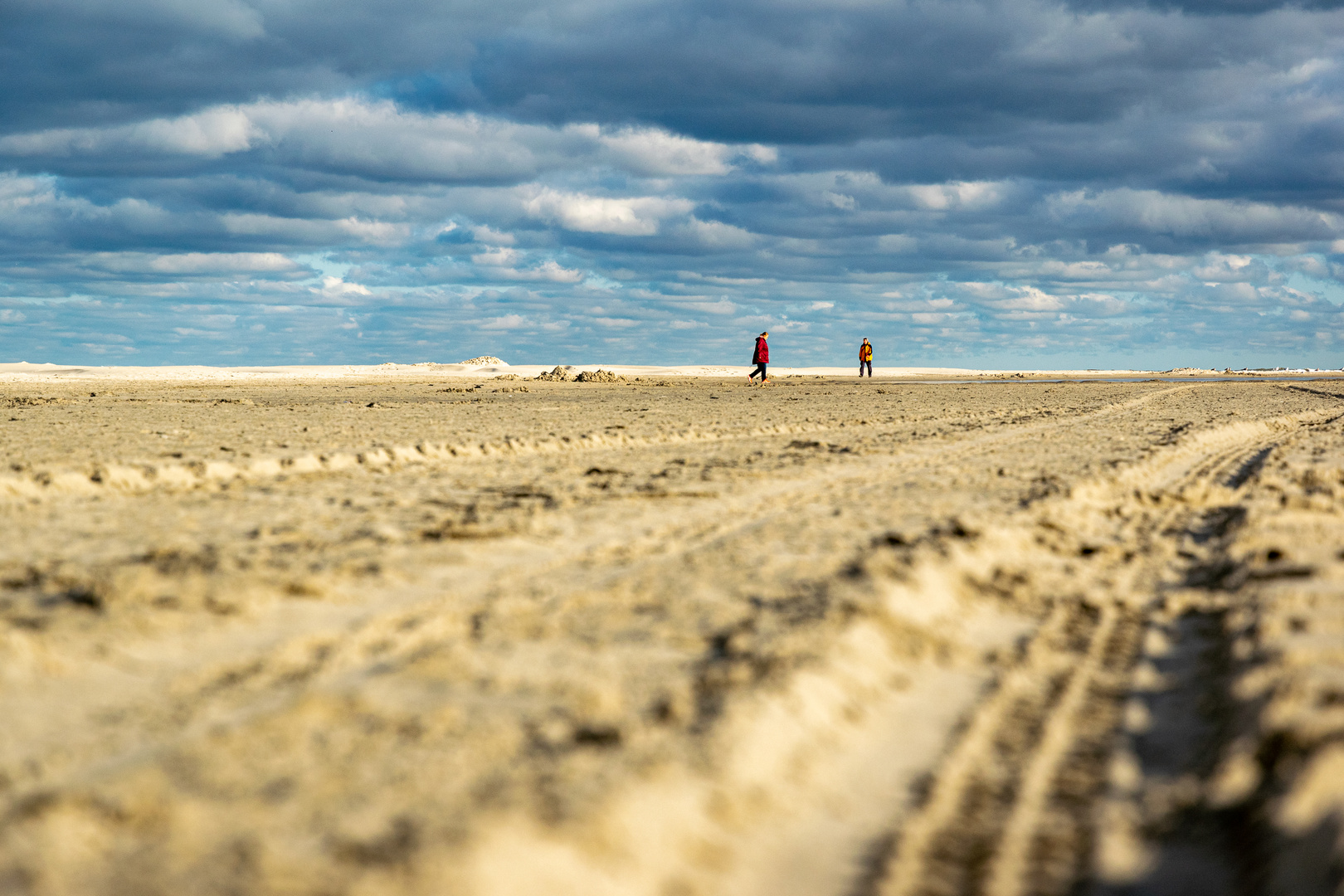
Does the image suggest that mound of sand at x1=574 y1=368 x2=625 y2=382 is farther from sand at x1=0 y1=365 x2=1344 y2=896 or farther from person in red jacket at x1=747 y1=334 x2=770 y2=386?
sand at x1=0 y1=365 x2=1344 y2=896

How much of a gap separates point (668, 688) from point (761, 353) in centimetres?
2987

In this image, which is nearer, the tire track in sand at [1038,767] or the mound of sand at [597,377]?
the tire track in sand at [1038,767]

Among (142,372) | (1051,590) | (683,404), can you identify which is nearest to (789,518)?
(1051,590)

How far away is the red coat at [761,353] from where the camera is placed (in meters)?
32.5

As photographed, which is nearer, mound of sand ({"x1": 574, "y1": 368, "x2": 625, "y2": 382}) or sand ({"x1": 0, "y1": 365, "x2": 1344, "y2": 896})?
sand ({"x1": 0, "y1": 365, "x2": 1344, "y2": 896})

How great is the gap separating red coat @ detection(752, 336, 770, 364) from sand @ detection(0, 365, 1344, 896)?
81.4ft

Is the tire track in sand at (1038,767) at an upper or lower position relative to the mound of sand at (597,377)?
lower

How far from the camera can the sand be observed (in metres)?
2.40

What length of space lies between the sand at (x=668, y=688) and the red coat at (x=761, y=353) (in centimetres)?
2480

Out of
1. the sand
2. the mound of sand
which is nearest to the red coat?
the mound of sand

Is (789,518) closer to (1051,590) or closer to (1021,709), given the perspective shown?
(1051,590)

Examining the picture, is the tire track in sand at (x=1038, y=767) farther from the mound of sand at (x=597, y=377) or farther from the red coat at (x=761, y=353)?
the mound of sand at (x=597, y=377)

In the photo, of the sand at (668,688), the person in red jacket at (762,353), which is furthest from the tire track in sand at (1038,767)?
the person in red jacket at (762,353)

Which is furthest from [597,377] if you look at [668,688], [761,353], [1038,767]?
[1038,767]
